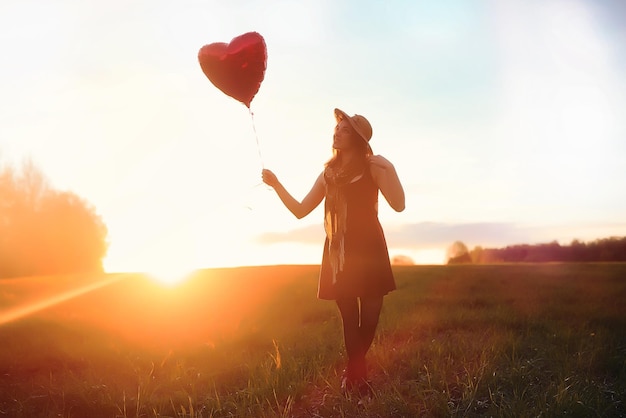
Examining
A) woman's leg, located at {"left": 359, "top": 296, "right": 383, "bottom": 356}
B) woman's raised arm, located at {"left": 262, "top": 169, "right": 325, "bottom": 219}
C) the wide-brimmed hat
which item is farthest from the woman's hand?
woman's leg, located at {"left": 359, "top": 296, "right": 383, "bottom": 356}

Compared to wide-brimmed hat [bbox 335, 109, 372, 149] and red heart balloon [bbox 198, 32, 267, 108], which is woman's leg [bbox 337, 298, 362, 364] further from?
red heart balloon [bbox 198, 32, 267, 108]

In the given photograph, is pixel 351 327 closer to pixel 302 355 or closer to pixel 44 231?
pixel 302 355

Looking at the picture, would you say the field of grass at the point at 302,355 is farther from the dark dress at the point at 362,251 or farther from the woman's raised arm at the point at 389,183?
the woman's raised arm at the point at 389,183

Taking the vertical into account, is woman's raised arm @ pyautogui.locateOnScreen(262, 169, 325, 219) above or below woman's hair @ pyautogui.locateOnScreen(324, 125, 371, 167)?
below

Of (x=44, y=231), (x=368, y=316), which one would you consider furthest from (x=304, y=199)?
(x=44, y=231)

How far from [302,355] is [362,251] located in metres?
2.24

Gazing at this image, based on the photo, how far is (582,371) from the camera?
20.4 feet

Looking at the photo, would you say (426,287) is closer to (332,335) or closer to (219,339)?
(332,335)

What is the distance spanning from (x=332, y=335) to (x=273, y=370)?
5.96 ft

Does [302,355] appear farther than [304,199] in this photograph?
Yes

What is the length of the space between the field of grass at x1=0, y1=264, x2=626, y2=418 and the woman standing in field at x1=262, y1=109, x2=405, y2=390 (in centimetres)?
69

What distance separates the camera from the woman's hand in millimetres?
5645

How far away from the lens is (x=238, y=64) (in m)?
5.92

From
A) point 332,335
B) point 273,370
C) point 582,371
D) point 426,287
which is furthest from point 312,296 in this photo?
point 582,371
